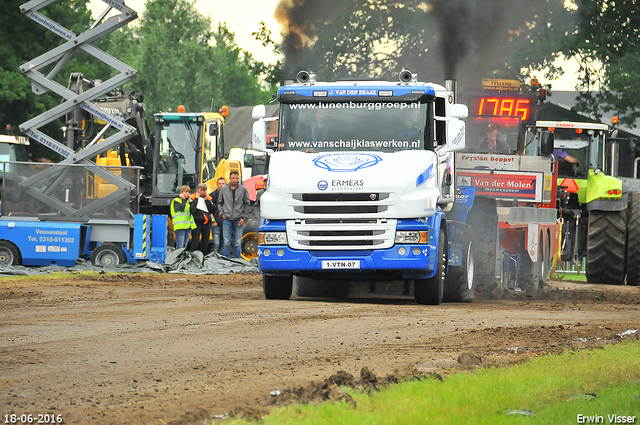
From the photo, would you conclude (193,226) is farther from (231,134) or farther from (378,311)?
(231,134)

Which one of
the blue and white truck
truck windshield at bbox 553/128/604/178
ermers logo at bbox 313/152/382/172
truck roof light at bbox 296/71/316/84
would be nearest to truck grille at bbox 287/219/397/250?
the blue and white truck

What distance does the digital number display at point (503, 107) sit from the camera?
18656mm

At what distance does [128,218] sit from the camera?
2091cm

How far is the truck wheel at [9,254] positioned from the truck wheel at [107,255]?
1.50m

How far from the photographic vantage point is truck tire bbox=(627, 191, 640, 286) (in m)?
20.2

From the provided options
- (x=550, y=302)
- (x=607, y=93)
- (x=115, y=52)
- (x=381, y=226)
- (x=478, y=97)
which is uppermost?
(x=115, y=52)

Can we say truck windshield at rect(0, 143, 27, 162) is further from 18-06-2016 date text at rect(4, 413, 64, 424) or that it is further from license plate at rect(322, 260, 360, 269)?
18-06-2016 date text at rect(4, 413, 64, 424)

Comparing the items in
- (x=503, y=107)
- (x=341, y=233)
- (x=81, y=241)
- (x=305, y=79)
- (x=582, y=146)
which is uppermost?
(x=503, y=107)

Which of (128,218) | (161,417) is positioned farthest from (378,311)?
(128,218)

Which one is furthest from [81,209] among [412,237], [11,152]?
[412,237]

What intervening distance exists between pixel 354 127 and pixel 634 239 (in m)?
9.09

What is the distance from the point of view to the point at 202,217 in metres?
22.6

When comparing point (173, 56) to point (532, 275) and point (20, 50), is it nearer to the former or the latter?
point (20, 50)

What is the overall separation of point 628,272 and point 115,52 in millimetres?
68194
